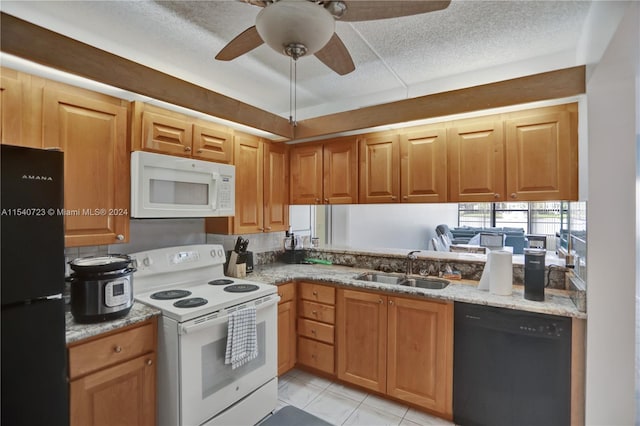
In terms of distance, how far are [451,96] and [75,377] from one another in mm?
2684

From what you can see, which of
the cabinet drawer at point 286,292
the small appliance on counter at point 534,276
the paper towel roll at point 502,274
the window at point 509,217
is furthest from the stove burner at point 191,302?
the window at point 509,217

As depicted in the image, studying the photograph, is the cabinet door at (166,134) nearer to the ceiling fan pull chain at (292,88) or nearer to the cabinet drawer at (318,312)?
the ceiling fan pull chain at (292,88)

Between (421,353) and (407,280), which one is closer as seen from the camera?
(421,353)

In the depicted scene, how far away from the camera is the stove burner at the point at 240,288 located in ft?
7.00

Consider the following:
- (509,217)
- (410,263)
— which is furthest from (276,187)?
(509,217)

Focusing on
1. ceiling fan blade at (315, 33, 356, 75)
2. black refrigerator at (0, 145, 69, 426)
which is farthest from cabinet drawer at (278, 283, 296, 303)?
ceiling fan blade at (315, 33, 356, 75)

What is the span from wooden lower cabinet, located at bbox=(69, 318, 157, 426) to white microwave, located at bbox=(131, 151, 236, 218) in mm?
717

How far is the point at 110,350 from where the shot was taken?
154 centimetres

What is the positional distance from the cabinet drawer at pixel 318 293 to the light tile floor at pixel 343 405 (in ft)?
2.20

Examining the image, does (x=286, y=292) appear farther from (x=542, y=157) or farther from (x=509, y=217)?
(x=509, y=217)

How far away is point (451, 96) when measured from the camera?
86.9 inches

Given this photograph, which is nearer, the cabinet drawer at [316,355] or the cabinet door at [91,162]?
the cabinet door at [91,162]

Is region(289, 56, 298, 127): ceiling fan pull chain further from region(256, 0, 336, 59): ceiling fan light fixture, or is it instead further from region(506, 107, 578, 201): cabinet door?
region(506, 107, 578, 201): cabinet door

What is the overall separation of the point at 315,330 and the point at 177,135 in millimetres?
1822
